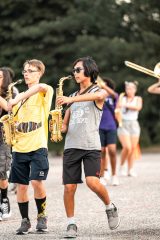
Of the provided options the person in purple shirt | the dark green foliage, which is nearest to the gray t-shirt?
the person in purple shirt

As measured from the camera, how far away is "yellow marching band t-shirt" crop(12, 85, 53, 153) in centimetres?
864

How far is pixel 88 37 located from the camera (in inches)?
1471

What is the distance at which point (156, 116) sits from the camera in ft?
131

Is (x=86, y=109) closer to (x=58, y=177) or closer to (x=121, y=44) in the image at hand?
(x=58, y=177)

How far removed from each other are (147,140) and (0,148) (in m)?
28.7

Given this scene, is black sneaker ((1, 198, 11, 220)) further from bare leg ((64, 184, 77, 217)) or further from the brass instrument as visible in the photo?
the brass instrument

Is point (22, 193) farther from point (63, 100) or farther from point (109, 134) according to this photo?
point (109, 134)

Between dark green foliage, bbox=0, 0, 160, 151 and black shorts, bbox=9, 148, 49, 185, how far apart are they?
27358 millimetres

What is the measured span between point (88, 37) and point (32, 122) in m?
28.9

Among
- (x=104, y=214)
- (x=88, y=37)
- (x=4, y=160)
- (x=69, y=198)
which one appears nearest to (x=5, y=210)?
(x=4, y=160)

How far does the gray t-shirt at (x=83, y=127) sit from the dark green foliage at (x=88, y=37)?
27.5 m

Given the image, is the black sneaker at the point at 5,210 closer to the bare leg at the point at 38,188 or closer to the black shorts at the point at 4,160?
the black shorts at the point at 4,160

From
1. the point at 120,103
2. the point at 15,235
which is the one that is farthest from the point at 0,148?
the point at 120,103

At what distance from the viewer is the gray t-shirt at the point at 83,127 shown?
836cm
